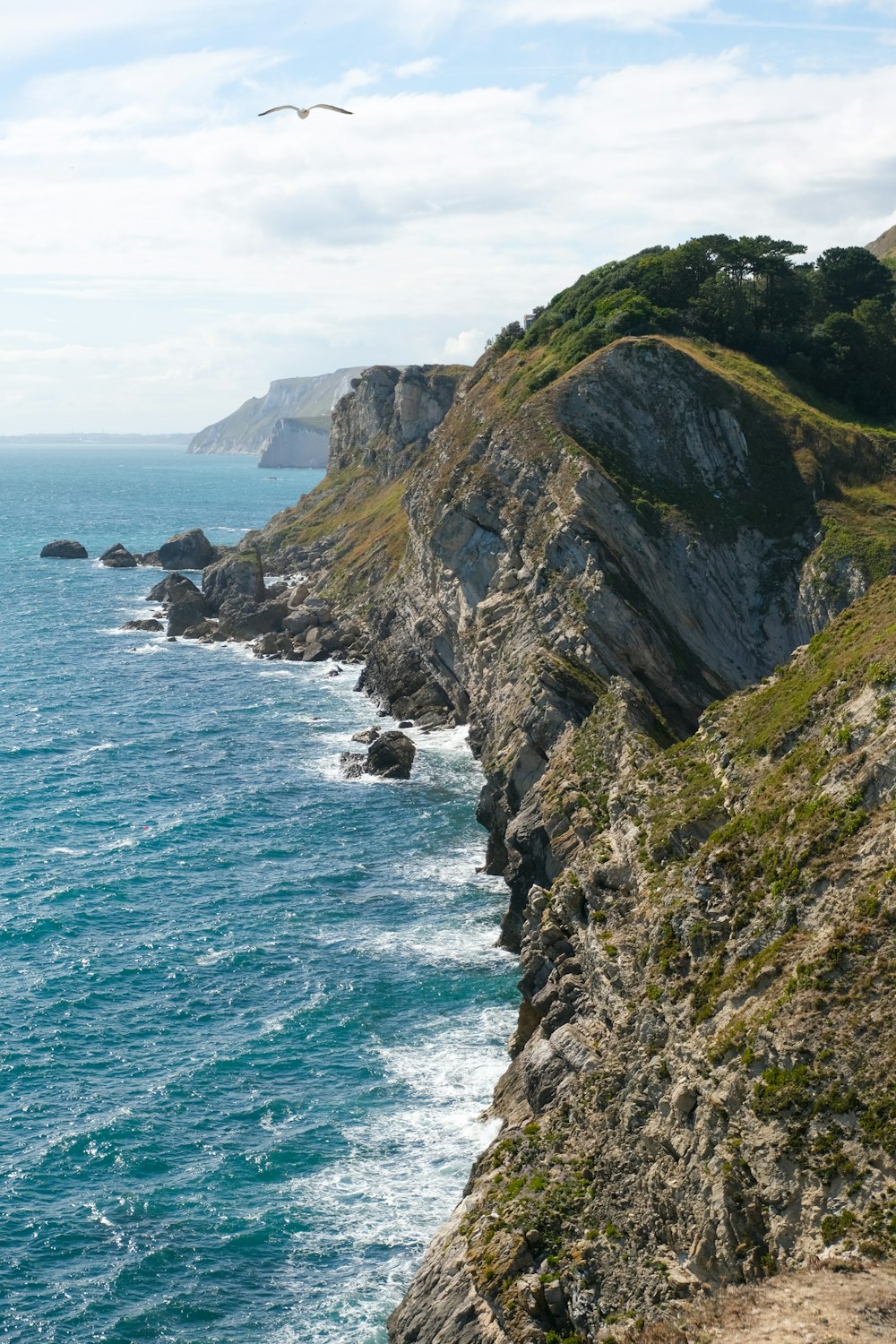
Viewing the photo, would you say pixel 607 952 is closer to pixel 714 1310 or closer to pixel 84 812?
pixel 714 1310

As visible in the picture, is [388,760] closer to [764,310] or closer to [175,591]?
[764,310]

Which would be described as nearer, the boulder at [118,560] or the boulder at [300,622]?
the boulder at [300,622]

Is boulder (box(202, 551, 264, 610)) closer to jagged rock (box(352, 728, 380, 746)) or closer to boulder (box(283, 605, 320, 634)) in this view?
boulder (box(283, 605, 320, 634))

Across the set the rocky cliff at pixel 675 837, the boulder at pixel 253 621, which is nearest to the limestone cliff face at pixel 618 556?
the rocky cliff at pixel 675 837

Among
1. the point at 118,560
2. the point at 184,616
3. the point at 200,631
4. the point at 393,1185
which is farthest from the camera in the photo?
the point at 118,560

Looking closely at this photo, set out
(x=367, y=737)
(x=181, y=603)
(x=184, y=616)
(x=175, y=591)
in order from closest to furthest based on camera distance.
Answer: (x=367, y=737), (x=184, y=616), (x=181, y=603), (x=175, y=591)

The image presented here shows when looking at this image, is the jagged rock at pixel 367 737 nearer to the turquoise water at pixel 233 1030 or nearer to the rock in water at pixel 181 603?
the turquoise water at pixel 233 1030

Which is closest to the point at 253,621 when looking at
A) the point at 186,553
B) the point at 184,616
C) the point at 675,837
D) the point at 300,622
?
the point at 300,622

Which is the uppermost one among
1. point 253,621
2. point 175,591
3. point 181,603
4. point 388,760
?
point 175,591
